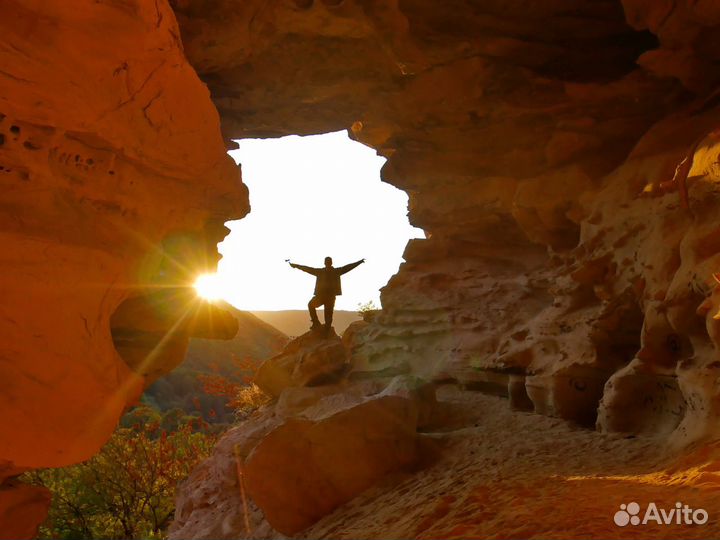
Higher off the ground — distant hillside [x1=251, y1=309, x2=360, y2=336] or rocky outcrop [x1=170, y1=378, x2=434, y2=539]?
distant hillside [x1=251, y1=309, x2=360, y2=336]

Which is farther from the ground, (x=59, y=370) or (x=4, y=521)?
(x=59, y=370)

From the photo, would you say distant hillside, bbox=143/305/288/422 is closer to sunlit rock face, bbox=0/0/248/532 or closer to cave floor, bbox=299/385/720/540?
sunlit rock face, bbox=0/0/248/532

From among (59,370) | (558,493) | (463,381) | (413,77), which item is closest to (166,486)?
(463,381)

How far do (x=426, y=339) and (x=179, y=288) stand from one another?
16.1 ft

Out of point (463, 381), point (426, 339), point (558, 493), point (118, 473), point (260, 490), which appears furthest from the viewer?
point (118, 473)

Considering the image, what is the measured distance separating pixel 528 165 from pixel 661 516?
793 centimetres

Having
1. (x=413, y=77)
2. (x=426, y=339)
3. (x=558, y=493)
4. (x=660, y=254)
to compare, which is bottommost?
(x=558, y=493)

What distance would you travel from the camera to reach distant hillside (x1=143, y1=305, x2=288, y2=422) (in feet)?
97.6

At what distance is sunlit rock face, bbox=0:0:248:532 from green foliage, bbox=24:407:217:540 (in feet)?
33.6

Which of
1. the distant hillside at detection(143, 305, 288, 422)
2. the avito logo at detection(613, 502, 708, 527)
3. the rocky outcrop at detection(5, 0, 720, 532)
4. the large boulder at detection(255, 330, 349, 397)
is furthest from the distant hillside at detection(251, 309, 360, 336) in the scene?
the avito logo at detection(613, 502, 708, 527)

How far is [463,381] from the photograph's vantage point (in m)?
8.98

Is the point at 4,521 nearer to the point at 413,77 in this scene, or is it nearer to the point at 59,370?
the point at 59,370

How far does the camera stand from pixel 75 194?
554cm

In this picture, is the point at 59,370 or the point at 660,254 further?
the point at 660,254
